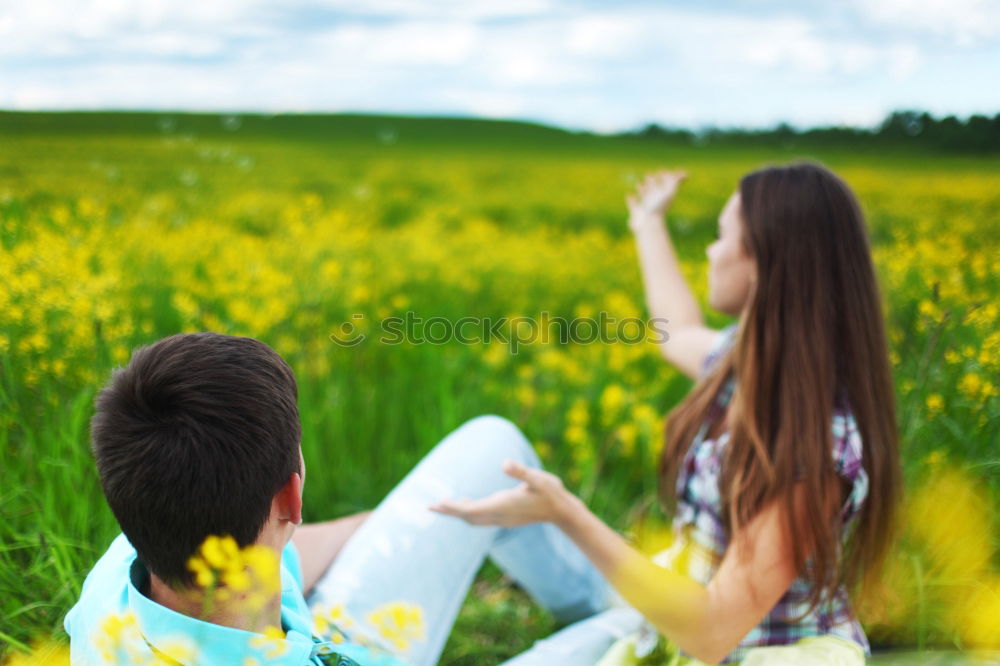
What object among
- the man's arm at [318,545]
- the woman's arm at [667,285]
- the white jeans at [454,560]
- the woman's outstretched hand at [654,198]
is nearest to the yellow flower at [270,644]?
the white jeans at [454,560]

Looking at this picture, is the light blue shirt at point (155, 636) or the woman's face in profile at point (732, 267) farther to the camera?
the woman's face in profile at point (732, 267)

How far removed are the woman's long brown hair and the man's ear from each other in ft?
2.86

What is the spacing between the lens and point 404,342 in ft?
10.5

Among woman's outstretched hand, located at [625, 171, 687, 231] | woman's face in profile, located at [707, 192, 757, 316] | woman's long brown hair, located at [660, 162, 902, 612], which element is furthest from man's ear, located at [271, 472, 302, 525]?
woman's outstretched hand, located at [625, 171, 687, 231]

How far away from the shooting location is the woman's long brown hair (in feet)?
4.79

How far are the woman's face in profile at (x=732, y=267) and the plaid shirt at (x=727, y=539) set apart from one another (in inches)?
12.1

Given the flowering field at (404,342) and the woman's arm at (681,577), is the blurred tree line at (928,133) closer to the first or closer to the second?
the flowering field at (404,342)

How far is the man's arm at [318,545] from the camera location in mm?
1538

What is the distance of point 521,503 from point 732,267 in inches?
28.8

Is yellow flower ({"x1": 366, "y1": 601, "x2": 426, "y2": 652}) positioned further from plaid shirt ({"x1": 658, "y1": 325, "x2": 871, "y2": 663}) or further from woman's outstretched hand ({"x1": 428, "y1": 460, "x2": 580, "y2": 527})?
plaid shirt ({"x1": 658, "y1": 325, "x2": 871, "y2": 663})

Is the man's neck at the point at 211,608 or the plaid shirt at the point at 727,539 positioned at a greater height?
the man's neck at the point at 211,608

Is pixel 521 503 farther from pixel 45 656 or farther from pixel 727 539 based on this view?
pixel 45 656

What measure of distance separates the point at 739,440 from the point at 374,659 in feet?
2.80

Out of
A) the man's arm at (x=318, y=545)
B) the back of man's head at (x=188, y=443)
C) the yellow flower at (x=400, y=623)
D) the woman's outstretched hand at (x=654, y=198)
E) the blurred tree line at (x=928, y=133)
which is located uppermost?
the blurred tree line at (x=928, y=133)
